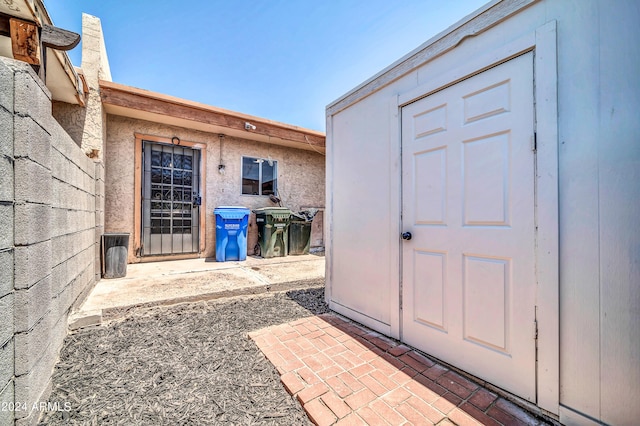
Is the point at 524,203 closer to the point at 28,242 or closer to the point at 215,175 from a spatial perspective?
the point at 28,242

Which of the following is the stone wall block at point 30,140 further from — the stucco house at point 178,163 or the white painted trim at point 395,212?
the stucco house at point 178,163

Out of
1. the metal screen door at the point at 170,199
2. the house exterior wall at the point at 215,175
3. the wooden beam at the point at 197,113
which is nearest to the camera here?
the wooden beam at the point at 197,113

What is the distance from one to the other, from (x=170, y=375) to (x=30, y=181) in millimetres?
1516

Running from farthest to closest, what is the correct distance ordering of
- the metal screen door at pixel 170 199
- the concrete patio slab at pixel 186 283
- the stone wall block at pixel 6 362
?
the metal screen door at pixel 170 199
the concrete patio slab at pixel 186 283
the stone wall block at pixel 6 362

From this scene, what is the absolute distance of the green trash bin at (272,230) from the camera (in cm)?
589

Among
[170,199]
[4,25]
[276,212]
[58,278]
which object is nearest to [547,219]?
[58,278]

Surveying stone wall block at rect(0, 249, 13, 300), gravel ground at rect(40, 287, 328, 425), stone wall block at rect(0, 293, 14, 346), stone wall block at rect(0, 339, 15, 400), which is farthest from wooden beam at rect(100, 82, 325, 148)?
stone wall block at rect(0, 339, 15, 400)

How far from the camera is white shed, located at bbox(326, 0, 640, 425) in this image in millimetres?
1278

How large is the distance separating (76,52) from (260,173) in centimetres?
389

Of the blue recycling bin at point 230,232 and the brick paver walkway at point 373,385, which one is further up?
the blue recycling bin at point 230,232

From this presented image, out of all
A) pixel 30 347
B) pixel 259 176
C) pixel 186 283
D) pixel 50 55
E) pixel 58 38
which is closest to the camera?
pixel 30 347

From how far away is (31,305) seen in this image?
137cm

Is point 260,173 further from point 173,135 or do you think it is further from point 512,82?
point 512,82

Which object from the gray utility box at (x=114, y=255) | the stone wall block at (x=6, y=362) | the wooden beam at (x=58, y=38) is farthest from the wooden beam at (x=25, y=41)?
the gray utility box at (x=114, y=255)
